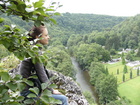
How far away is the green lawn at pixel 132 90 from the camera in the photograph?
2662cm

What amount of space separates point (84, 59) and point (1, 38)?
41113 millimetres

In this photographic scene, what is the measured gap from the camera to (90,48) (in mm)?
46219

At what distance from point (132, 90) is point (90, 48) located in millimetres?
19155

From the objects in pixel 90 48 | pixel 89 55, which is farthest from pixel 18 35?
pixel 90 48

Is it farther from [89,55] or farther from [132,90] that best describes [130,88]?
[89,55]

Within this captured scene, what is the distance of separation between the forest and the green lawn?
7.24 feet

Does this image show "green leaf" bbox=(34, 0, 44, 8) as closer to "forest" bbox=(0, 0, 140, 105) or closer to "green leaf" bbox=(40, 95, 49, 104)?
"forest" bbox=(0, 0, 140, 105)

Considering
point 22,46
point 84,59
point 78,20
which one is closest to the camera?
point 22,46

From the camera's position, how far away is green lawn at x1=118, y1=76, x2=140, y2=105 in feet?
87.3

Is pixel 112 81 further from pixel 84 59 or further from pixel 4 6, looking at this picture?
pixel 4 6

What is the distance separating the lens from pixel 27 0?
118 centimetres

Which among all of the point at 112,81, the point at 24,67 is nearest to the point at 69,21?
the point at 112,81

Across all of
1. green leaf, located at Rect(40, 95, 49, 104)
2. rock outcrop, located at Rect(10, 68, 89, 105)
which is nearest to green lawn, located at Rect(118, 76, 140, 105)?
rock outcrop, located at Rect(10, 68, 89, 105)

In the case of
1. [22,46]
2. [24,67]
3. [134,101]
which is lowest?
[134,101]
